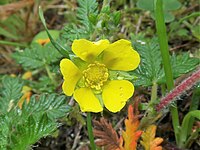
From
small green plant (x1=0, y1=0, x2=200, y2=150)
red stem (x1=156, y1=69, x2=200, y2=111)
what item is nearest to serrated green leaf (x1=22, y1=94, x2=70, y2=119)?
small green plant (x1=0, y1=0, x2=200, y2=150)

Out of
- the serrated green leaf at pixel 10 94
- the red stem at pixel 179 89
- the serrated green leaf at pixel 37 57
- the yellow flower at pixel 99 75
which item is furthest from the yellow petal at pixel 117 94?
the serrated green leaf at pixel 37 57

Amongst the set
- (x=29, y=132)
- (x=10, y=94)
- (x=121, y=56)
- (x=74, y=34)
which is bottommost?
(x=29, y=132)

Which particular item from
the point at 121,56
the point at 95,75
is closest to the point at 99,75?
the point at 95,75

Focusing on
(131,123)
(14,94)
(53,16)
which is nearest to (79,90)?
(131,123)

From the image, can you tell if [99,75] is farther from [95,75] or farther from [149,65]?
[149,65]

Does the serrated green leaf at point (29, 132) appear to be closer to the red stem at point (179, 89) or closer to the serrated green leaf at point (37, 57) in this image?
the red stem at point (179, 89)

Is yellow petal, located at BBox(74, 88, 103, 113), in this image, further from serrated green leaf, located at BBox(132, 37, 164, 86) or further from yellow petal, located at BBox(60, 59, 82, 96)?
serrated green leaf, located at BBox(132, 37, 164, 86)

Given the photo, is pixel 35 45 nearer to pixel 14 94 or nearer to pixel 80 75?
pixel 14 94
